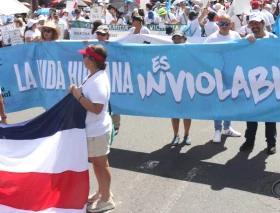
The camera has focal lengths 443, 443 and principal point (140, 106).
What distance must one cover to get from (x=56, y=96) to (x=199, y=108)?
232 centimetres

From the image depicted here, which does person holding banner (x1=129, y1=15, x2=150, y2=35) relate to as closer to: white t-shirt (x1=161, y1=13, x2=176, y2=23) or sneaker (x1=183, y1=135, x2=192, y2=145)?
sneaker (x1=183, y1=135, x2=192, y2=145)

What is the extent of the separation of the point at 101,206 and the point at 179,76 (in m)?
2.05

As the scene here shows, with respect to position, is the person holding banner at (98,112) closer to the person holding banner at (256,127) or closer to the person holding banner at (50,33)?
the person holding banner at (256,127)

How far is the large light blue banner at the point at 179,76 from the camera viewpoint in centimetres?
521

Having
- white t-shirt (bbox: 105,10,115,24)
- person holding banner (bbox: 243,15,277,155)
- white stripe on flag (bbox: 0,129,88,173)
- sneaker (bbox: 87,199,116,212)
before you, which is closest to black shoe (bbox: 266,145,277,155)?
Answer: person holding banner (bbox: 243,15,277,155)

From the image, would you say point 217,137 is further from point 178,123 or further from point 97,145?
point 97,145

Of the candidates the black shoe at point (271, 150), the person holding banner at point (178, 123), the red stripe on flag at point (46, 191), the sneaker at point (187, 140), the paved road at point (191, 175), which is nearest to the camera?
the red stripe on flag at point (46, 191)

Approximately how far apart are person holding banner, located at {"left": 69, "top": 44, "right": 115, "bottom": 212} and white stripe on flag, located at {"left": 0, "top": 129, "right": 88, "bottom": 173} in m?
0.11

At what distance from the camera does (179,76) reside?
5.66 m

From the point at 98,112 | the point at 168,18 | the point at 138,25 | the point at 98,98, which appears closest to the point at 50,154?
the point at 98,112

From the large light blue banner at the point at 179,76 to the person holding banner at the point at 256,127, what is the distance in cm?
36

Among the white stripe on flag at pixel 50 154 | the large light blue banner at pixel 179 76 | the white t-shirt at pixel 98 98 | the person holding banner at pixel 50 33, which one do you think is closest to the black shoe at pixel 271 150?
the large light blue banner at pixel 179 76

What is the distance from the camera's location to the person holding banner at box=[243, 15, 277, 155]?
17.9ft

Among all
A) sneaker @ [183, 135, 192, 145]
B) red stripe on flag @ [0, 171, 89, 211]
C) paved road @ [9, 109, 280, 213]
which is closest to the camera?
red stripe on flag @ [0, 171, 89, 211]
